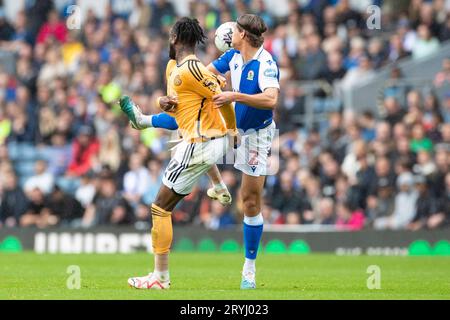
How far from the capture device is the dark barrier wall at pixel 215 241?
21.6m

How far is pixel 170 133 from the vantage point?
25.8m

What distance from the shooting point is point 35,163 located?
2786 centimetres

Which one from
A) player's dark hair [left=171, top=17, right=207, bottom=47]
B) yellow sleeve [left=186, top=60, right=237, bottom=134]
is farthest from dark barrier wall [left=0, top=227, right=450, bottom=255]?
player's dark hair [left=171, top=17, right=207, bottom=47]

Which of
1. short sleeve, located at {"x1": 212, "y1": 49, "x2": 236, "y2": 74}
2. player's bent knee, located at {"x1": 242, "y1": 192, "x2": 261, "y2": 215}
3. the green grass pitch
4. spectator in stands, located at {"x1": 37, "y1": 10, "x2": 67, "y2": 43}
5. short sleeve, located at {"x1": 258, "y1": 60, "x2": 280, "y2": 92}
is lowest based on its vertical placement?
the green grass pitch

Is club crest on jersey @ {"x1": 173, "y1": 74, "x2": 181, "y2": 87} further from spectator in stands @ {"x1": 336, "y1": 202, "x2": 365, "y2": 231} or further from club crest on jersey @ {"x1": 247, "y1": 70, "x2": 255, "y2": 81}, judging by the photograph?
spectator in stands @ {"x1": 336, "y1": 202, "x2": 365, "y2": 231}

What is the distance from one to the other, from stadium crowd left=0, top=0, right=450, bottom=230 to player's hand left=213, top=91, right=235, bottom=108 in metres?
10.7

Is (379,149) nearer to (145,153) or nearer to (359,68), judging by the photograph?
(359,68)

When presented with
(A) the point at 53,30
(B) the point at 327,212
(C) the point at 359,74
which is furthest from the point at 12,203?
(C) the point at 359,74

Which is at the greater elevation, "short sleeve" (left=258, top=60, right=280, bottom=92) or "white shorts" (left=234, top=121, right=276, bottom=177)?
"short sleeve" (left=258, top=60, right=280, bottom=92)

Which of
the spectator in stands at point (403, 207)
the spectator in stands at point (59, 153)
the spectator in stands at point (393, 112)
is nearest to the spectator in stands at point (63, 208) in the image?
the spectator in stands at point (59, 153)

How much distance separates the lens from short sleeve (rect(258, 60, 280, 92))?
39.6 feet

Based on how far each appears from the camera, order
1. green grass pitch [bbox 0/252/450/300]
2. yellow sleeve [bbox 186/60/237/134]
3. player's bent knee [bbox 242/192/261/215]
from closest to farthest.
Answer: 1. green grass pitch [bbox 0/252/450/300]
2. yellow sleeve [bbox 186/60/237/134]
3. player's bent knee [bbox 242/192/261/215]

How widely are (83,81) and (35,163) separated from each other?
7.71 feet
